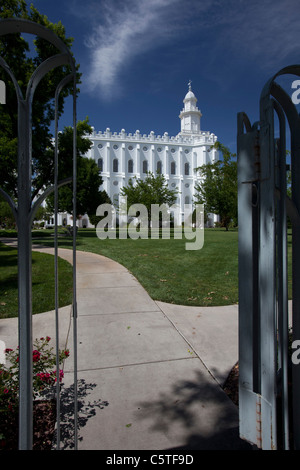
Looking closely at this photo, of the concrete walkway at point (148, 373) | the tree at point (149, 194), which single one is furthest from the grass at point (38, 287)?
the tree at point (149, 194)

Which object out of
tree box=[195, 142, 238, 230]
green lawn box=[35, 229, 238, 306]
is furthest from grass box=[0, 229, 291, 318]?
tree box=[195, 142, 238, 230]

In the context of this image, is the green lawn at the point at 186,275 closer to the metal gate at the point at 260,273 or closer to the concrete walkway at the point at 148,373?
the concrete walkway at the point at 148,373

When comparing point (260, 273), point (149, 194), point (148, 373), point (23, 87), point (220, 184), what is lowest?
point (148, 373)

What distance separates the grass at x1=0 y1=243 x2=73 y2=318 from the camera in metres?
5.15

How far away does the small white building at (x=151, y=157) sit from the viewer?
64.8 m

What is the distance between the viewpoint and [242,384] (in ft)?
4.54

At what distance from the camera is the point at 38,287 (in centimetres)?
653

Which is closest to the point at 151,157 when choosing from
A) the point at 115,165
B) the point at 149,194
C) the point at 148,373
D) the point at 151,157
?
the point at 151,157

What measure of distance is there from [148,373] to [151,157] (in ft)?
220

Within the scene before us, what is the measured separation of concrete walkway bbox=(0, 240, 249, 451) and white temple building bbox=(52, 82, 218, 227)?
192 feet

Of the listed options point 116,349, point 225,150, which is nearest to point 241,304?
point 116,349

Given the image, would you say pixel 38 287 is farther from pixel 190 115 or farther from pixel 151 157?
pixel 190 115

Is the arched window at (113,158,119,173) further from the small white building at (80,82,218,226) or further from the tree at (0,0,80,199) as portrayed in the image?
the tree at (0,0,80,199)
